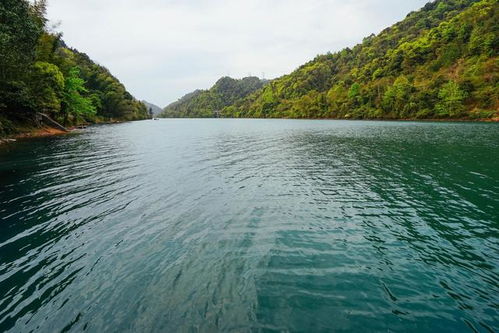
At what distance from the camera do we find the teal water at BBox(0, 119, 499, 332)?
24.5 ft

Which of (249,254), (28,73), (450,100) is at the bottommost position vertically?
(249,254)

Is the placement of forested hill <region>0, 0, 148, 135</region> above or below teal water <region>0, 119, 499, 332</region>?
above

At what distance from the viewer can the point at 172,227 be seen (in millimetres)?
13273

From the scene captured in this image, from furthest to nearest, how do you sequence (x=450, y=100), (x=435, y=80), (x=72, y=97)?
1. (x=435, y=80)
2. (x=450, y=100)
3. (x=72, y=97)

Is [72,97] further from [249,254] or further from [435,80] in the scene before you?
[435,80]

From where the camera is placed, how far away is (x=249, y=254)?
35.7 ft

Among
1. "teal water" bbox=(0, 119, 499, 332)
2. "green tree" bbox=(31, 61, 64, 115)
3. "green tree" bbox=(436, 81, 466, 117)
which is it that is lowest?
"teal water" bbox=(0, 119, 499, 332)

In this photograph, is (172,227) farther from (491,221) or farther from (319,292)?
(491,221)

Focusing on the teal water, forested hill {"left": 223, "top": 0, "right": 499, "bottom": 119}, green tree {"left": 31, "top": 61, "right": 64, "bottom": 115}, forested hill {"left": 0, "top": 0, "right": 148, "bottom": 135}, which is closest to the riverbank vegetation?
forested hill {"left": 223, "top": 0, "right": 499, "bottom": 119}

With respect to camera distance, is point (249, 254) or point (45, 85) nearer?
point (249, 254)

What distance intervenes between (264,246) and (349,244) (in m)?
3.97

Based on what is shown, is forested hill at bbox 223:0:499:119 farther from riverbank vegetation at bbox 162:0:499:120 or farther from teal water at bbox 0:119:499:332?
teal water at bbox 0:119:499:332

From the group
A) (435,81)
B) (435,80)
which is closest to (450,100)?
(435,81)

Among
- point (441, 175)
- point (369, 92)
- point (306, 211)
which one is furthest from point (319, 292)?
point (369, 92)
